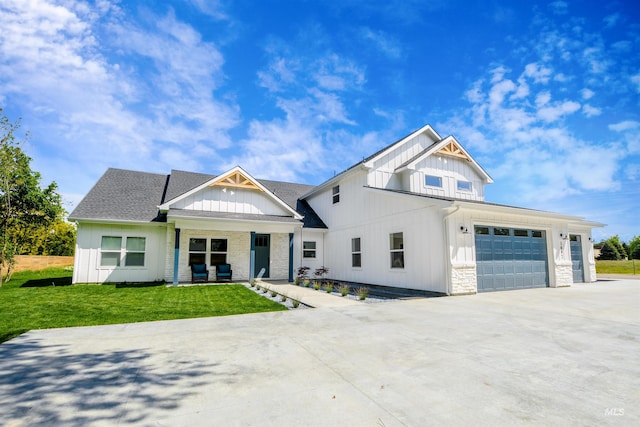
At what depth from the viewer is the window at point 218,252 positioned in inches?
635

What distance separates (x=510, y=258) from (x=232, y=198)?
43.7ft

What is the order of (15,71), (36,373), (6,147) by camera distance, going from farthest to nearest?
1. (6,147)
2. (15,71)
3. (36,373)

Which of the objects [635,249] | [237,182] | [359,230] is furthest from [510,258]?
[635,249]

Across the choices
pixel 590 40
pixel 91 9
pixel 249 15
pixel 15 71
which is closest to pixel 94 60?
pixel 91 9

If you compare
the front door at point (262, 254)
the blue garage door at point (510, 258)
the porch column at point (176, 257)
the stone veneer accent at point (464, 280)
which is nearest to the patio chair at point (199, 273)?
the porch column at point (176, 257)

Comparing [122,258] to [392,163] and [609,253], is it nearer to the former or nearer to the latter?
[392,163]

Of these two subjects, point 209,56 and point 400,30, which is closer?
point 209,56

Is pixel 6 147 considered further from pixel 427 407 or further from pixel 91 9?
pixel 427 407

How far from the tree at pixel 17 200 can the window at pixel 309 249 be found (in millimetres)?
14446

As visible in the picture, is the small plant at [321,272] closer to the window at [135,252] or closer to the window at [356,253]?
the window at [356,253]

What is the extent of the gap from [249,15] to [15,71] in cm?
824

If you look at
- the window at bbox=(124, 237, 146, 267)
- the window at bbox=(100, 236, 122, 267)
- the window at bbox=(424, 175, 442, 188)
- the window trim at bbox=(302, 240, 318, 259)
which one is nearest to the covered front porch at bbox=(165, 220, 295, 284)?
the window trim at bbox=(302, 240, 318, 259)

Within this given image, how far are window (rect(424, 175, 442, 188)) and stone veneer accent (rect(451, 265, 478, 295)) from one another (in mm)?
5555

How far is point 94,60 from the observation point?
9.49 m
